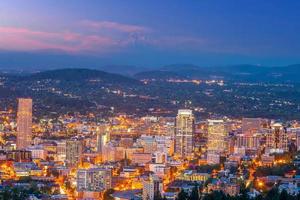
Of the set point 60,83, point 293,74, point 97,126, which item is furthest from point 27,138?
point 293,74

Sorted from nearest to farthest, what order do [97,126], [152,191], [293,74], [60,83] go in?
[152,191] < [97,126] < [60,83] < [293,74]

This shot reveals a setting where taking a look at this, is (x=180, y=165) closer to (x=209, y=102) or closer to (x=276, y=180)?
(x=276, y=180)

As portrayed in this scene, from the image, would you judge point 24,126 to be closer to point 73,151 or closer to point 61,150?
point 61,150

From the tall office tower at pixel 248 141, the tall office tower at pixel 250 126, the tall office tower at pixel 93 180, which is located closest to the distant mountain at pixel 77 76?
the tall office tower at pixel 250 126

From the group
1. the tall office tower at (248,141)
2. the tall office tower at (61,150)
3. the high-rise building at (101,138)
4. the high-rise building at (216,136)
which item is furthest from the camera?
the high-rise building at (216,136)

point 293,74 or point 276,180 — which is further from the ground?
point 293,74

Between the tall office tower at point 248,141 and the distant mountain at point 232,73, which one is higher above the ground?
the distant mountain at point 232,73

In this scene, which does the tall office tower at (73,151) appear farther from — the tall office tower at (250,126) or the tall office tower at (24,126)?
the tall office tower at (250,126)
